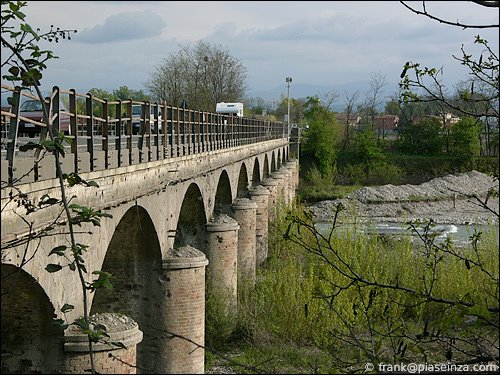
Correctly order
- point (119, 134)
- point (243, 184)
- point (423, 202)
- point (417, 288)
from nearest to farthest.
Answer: point (417, 288)
point (119, 134)
point (243, 184)
point (423, 202)

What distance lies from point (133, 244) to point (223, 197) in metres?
11.0

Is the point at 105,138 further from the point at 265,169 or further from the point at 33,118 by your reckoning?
the point at 265,169

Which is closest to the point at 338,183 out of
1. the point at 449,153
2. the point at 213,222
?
the point at 449,153

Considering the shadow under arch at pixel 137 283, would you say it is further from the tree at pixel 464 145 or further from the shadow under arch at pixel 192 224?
the tree at pixel 464 145

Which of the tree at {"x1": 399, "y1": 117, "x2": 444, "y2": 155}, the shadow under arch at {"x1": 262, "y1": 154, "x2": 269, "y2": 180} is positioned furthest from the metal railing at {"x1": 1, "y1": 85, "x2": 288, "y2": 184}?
the tree at {"x1": 399, "y1": 117, "x2": 444, "y2": 155}

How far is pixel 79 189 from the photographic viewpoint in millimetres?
9555

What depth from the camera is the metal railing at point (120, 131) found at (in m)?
8.03

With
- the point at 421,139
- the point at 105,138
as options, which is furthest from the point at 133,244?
the point at 421,139

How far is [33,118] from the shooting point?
15211 mm

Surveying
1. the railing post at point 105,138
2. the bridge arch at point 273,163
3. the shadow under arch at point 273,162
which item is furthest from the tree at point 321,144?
the railing post at point 105,138

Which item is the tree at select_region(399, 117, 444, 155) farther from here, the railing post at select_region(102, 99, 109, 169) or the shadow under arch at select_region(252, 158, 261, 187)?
the railing post at select_region(102, 99, 109, 169)

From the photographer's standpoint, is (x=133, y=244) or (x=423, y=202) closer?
(x=133, y=244)

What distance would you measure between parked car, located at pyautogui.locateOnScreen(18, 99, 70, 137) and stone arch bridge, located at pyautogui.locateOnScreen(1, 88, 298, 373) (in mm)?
1152

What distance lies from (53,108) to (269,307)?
42.3 feet
